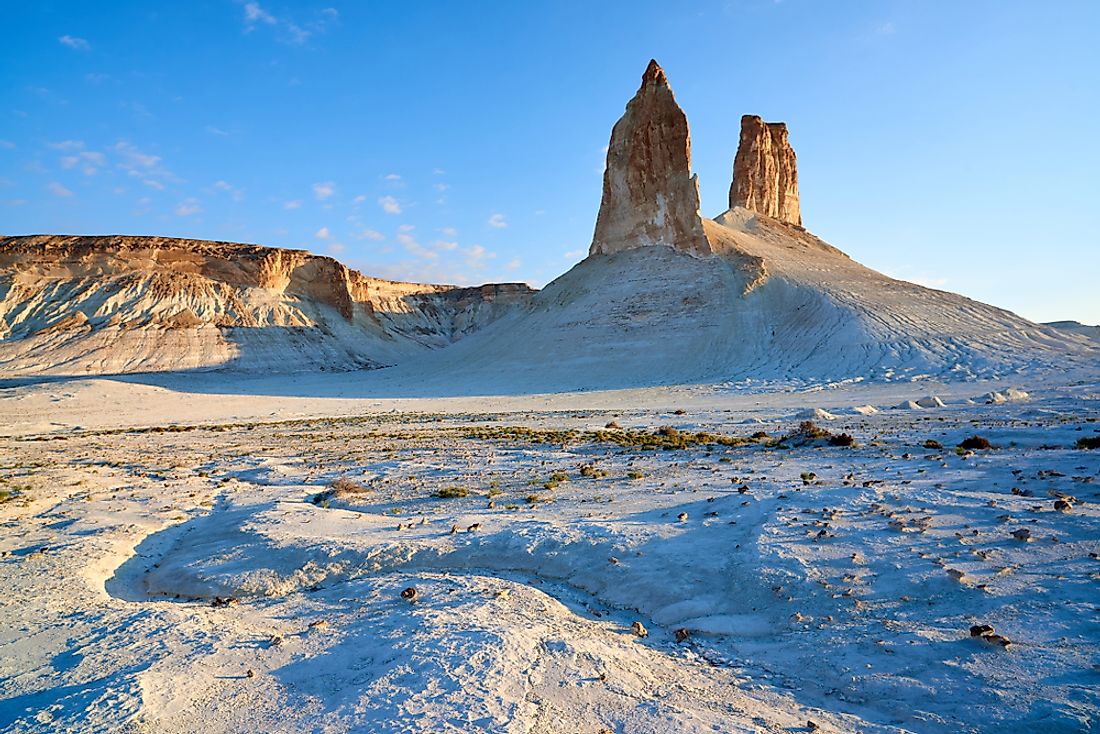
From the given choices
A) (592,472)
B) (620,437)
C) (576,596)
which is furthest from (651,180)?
(576,596)

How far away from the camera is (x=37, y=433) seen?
88.3ft

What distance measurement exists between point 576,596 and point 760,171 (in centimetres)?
7972

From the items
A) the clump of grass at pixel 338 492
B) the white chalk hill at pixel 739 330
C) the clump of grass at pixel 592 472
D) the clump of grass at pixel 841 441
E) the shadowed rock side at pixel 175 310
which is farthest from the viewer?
the shadowed rock side at pixel 175 310

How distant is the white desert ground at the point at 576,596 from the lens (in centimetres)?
408

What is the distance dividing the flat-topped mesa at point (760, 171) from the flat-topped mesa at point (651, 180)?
2346cm

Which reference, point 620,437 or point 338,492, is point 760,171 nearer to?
point 620,437

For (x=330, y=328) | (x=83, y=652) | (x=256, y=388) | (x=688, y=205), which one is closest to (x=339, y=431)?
(x=83, y=652)

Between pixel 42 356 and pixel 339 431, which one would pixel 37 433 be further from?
pixel 42 356

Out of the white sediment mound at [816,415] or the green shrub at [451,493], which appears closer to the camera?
the green shrub at [451,493]

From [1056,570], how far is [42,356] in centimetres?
6931

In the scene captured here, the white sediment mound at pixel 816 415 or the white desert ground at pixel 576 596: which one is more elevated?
the white sediment mound at pixel 816 415

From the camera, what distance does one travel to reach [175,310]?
6588 centimetres

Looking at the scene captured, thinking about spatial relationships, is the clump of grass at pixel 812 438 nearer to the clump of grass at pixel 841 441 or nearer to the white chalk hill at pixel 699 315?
the clump of grass at pixel 841 441

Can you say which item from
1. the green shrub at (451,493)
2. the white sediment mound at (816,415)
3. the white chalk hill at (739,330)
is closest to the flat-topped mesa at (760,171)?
the white chalk hill at (739,330)
